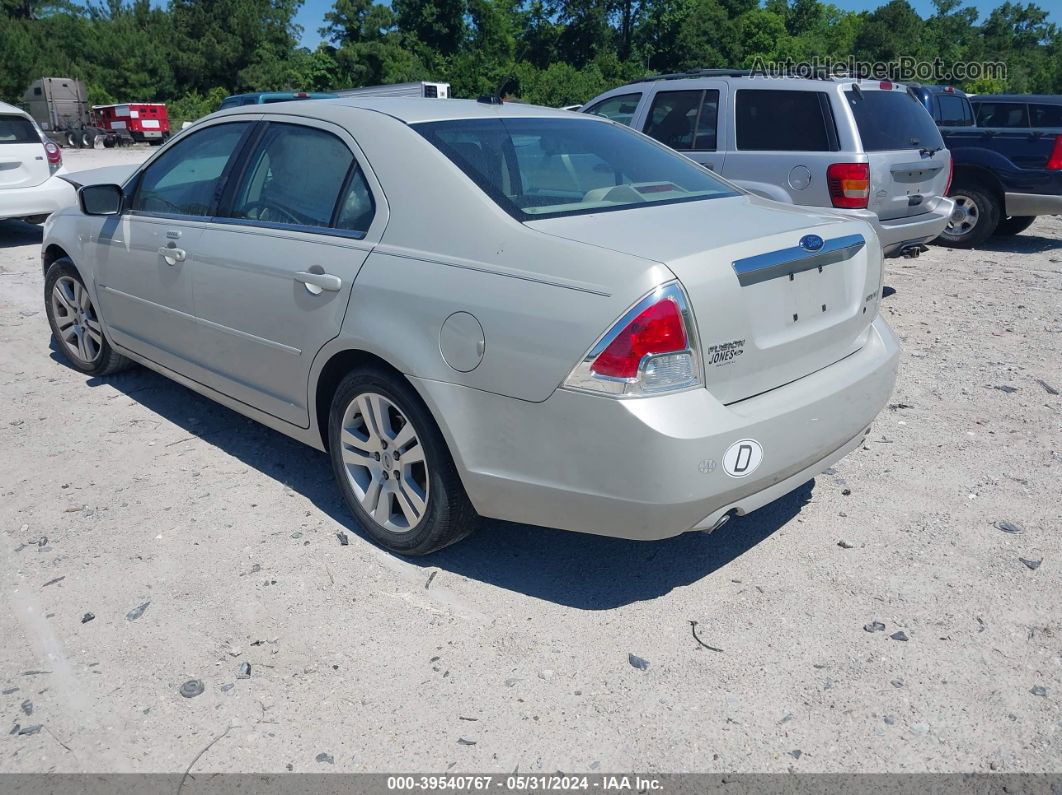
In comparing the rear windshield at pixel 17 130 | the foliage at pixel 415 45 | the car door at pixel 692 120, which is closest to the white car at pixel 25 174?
the rear windshield at pixel 17 130

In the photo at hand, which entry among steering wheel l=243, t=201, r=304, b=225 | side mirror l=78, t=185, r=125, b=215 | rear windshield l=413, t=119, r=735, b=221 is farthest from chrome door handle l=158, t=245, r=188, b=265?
rear windshield l=413, t=119, r=735, b=221

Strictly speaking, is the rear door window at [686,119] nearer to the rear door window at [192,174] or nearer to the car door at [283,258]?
the rear door window at [192,174]

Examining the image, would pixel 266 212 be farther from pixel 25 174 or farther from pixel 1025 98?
pixel 1025 98

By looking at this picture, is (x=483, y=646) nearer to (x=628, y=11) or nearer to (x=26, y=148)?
(x=26, y=148)

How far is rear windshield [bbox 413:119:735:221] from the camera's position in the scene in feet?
11.1

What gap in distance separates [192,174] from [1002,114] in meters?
10.9

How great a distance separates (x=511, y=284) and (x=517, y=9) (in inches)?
2615

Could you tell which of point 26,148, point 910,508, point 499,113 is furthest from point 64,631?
point 26,148

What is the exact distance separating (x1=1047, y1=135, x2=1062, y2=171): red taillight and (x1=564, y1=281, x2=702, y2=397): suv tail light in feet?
30.7

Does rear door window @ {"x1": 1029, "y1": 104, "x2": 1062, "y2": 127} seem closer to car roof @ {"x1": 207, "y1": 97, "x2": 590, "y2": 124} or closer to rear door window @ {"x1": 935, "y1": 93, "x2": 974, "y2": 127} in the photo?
rear door window @ {"x1": 935, "y1": 93, "x2": 974, "y2": 127}

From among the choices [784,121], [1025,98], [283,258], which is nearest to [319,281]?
[283,258]

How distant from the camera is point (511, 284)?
2975 mm

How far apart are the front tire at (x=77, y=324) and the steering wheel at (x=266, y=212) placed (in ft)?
5.77

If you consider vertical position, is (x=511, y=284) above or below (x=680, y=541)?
above
